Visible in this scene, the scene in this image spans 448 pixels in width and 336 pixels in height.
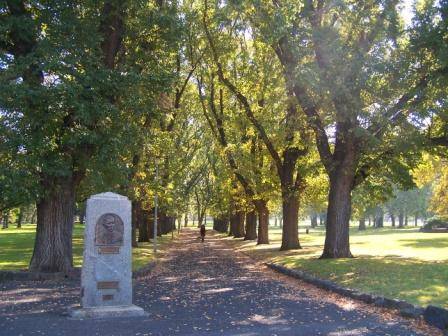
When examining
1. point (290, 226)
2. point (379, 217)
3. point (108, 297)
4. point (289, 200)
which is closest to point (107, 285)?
point (108, 297)

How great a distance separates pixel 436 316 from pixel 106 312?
20.3ft

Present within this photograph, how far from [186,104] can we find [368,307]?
1159 inches

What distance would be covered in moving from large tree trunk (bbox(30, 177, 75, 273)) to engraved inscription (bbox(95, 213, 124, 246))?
21.0ft

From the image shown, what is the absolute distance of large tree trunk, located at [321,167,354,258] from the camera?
19.8 m

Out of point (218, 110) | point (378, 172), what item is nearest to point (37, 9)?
Result: point (378, 172)

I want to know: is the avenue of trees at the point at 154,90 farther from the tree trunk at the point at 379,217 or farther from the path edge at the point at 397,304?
the tree trunk at the point at 379,217

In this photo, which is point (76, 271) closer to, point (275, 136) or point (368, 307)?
point (368, 307)

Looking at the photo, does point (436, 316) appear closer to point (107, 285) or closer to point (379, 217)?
point (107, 285)

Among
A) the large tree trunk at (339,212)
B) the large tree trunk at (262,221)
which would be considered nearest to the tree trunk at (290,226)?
the large tree trunk at (262,221)

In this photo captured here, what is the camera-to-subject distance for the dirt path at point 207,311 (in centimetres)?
883

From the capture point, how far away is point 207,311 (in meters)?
10.6

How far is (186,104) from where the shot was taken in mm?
39000

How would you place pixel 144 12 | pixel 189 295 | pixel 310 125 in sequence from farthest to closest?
pixel 310 125 < pixel 144 12 < pixel 189 295

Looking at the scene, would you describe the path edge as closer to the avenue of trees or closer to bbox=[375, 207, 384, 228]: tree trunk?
the avenue of trees
